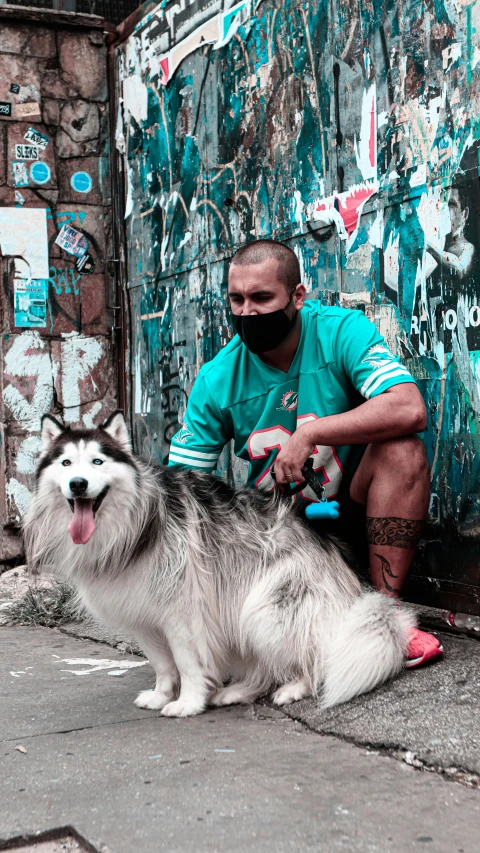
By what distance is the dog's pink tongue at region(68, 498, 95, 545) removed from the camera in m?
3.09

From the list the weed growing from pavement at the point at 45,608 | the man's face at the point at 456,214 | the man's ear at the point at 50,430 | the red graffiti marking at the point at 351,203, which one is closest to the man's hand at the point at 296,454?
the man's ear at the point at 50,430

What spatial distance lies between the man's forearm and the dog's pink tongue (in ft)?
2.85

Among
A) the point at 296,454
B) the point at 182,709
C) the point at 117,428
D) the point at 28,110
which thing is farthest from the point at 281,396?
the point at 28,110

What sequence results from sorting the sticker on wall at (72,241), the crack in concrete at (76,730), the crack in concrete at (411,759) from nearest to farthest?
the crack in concrete at (411,759)
the crack in concrete at (76,730)
the sticker on wall at (72,241)

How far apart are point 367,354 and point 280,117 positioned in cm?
207

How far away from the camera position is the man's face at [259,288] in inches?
134

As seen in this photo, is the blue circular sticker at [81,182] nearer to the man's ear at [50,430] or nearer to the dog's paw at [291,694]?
the man's ear at [50,430]

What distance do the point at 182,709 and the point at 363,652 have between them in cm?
70

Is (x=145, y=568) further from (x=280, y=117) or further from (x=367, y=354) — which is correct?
(x=280, y=117)

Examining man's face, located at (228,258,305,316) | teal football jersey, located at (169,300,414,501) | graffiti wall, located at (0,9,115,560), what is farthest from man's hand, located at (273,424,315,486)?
graffiti wall, located at (0,9,115,560)

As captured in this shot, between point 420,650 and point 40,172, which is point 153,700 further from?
point 40,172

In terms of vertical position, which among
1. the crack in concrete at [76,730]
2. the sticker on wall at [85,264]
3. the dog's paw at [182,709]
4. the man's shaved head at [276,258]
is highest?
the sticker on wall at [85,264]

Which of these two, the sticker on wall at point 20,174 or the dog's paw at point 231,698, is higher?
the sticker on wall at point 20,174

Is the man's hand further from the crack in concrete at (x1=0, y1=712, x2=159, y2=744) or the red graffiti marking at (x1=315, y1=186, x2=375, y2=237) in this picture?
the red graffiti marking at (x1=315, y1=186, x2=375, y2=237)
